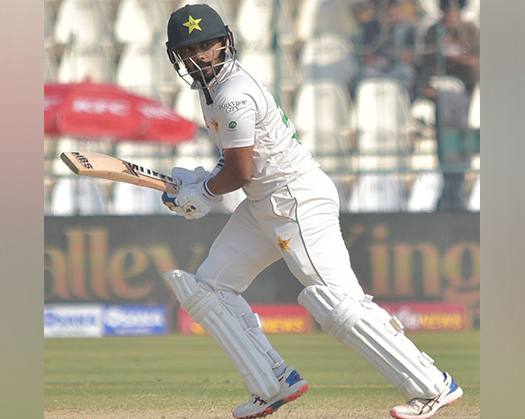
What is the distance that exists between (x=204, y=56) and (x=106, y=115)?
8375mm

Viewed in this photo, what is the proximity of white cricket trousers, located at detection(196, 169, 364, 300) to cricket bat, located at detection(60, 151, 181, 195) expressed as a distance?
30 centimetres

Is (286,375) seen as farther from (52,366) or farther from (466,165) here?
(466,165)

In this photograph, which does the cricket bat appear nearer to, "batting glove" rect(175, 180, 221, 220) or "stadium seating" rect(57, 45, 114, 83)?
"batting glove" rect(175, 180, 221, 220)

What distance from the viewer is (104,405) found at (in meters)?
5.29

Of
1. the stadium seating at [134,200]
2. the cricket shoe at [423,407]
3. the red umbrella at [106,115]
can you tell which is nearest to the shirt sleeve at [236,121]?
the cricket shoe at [423,407]

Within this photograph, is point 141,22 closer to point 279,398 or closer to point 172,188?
point 172,188

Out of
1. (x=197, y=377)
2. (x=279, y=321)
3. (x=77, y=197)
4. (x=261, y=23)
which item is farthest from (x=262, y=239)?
(x=261, y=23)

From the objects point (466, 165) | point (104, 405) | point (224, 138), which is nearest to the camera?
point (224, 138)

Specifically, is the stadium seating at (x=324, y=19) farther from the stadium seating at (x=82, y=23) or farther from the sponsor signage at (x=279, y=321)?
the sponsor signage at (x=279, y=321)

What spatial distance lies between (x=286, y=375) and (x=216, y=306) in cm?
35

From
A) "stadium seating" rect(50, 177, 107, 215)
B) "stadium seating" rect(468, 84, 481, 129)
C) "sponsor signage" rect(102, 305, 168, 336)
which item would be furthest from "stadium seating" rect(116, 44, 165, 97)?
"stadium seating" rect(468, 84, 481, 129)

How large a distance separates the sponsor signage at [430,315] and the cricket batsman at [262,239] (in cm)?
623

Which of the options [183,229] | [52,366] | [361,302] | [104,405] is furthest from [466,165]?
[361,302]

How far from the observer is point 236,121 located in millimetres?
3986
